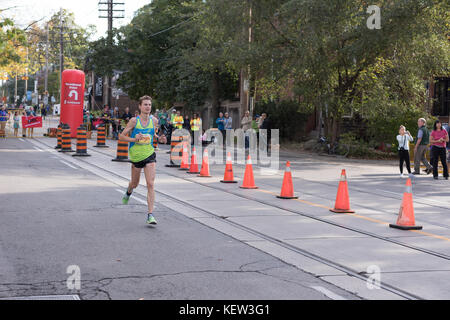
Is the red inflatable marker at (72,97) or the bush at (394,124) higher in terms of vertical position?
the red inflatable marker at (72,97)

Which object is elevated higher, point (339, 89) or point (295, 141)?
point (339, 89)

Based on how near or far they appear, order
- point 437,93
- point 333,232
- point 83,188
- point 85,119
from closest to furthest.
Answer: point 333,232, point 83,188, point 437,93, point 85,119

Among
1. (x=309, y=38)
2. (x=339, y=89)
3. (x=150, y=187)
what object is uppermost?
(x=309, y=38)

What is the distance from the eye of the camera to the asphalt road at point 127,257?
578cm

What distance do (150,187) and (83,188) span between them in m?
4.72

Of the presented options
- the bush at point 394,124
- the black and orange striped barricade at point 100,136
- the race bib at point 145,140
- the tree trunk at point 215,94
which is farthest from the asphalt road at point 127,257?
the tree trunk at point 215,94

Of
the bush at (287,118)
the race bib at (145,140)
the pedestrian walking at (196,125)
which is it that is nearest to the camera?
the race bib at (145,140)

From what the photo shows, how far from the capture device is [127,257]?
23.4 feet

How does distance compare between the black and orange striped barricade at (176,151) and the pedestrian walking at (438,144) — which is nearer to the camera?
the pedestrian walking at (438,144)

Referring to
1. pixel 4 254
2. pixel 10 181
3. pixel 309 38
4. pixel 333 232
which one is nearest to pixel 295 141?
pixel 309 38

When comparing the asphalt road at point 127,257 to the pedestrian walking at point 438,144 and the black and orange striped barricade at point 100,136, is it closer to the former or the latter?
the pedestrian walking at point 438,144

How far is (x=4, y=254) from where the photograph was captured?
7090mm

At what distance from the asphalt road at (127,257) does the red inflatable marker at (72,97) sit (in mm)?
23255

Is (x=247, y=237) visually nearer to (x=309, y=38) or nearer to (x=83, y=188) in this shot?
(x=83, y=188)
